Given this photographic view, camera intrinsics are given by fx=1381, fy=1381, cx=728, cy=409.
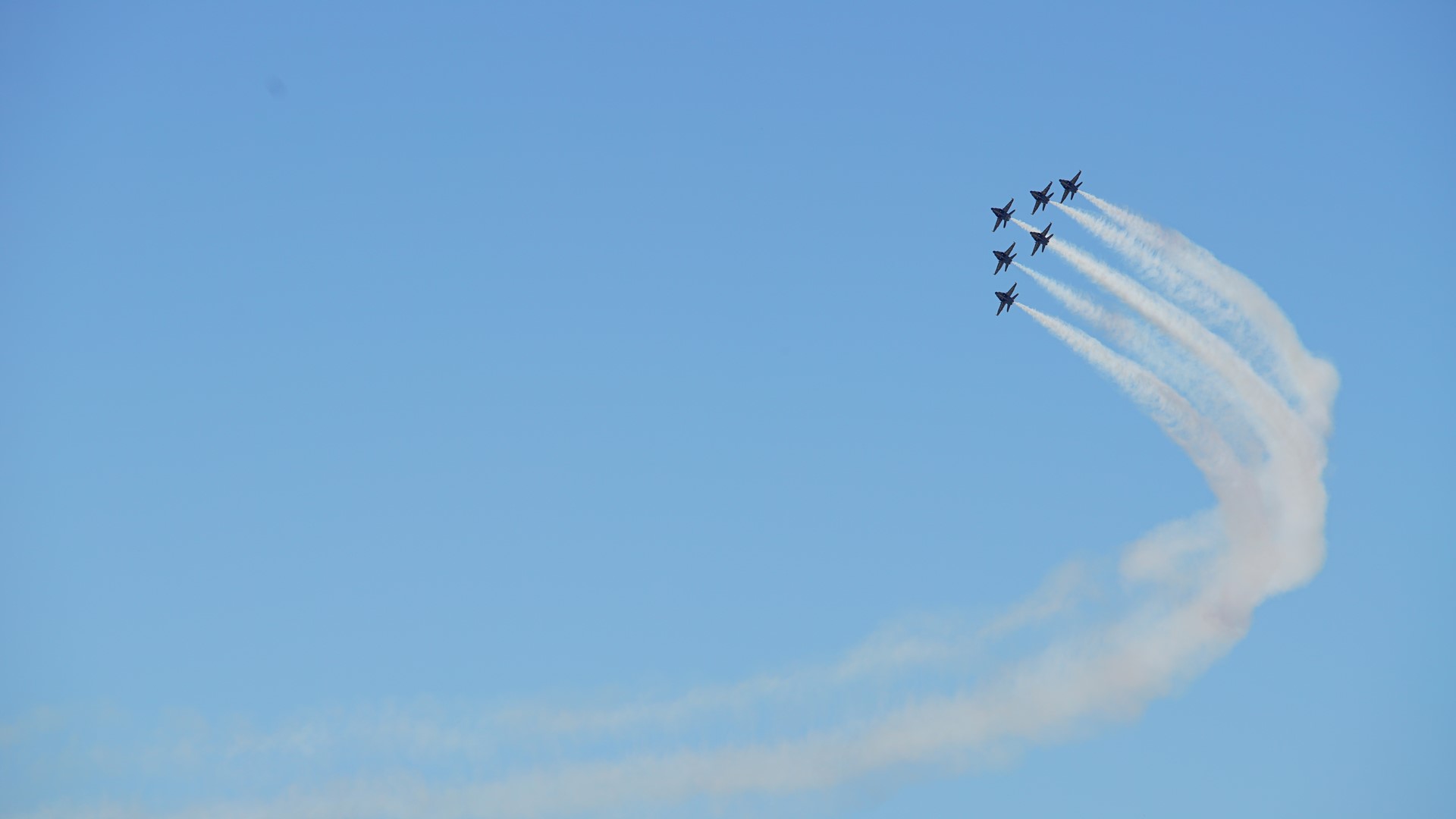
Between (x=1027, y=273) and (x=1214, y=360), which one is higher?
(x=1027, y=273)

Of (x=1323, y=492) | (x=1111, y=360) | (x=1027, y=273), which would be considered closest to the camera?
(x=1323, y=492)

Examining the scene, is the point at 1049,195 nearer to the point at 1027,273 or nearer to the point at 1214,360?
the point at 1027,273

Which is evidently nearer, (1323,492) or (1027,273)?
(1323,492)

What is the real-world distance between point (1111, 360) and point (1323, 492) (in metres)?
16.3

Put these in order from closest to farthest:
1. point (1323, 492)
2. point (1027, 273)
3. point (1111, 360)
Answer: point (1323, 492)
point (1111, 360)
point (1027, 273)

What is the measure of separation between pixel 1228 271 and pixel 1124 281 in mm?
6875

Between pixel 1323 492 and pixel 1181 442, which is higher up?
pixel 1181 442

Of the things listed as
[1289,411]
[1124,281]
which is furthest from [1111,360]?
[1289,411]

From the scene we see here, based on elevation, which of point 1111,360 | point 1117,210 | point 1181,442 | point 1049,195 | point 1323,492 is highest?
point 1049,195

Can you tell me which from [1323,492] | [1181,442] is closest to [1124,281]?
[1181,442]

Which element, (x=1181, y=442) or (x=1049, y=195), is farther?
(x=1049, y=195)

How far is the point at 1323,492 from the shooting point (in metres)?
89.7

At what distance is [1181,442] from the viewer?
Answer: 306 ft

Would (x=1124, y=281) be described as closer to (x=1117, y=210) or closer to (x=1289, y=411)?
(x=1117, y=210)
